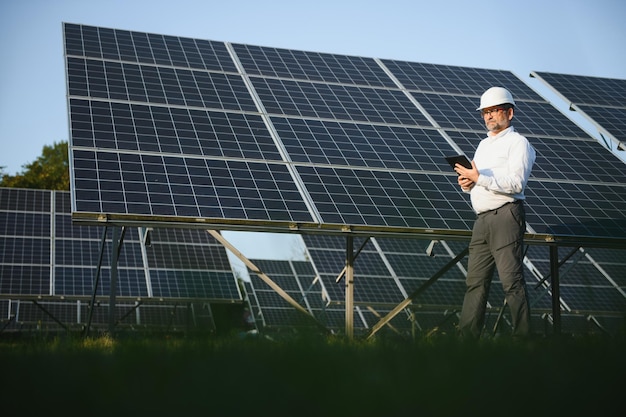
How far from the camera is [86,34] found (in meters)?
13.8

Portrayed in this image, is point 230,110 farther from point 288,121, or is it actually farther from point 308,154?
point 308,154

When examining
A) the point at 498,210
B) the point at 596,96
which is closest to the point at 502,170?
the point at 498,210

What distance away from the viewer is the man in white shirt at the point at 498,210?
22.7 feet

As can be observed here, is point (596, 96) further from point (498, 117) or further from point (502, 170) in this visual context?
point (502, 170)

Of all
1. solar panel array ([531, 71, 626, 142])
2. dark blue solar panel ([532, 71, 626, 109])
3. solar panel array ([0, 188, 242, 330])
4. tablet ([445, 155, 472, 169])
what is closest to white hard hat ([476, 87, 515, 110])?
tablet ([445, 155, 472, 169])

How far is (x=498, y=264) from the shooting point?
7043mm

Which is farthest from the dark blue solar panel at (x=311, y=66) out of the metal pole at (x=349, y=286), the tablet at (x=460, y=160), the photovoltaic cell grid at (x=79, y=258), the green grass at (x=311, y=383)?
the green grass at (x=311, y=383)

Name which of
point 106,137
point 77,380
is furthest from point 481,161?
point 77,380

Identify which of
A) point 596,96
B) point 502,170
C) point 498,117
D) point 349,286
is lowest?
point 502,170

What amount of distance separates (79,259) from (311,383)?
59.4 feet

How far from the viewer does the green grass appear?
87.8 inches

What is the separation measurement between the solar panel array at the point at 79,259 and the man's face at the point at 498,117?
10759 mm

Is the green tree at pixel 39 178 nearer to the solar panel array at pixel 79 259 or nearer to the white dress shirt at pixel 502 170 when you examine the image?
the solar panel array at pixel 79 259

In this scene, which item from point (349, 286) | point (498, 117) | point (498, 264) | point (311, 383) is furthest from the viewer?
point (349, 286)
